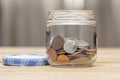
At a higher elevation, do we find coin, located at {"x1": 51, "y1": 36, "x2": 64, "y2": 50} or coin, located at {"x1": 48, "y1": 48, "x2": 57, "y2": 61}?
coin, located at {"x1": 51, "y1": 36, "x2": 64, "y2": 50}

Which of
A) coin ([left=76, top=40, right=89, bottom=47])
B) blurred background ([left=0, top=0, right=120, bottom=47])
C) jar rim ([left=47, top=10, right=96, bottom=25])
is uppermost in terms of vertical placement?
jar rim ([left=47, top=10, right=96, bottom=25])

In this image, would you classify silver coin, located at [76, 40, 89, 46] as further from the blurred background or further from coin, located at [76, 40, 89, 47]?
the blurred background

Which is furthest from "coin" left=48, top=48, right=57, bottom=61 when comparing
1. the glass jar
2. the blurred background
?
the blurred background

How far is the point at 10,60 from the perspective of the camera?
767 millimetres

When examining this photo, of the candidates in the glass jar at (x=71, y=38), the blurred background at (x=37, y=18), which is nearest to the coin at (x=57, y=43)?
the glass jar at (x=71, y=38)

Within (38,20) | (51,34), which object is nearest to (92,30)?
(51,34)

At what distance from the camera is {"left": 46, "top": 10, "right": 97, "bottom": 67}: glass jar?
73 centimetres

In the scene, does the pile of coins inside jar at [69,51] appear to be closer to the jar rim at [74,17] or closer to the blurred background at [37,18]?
the jar rim at [74,17]

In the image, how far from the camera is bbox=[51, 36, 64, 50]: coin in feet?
2.38

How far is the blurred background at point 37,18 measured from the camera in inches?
94.9

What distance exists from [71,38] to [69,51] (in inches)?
1.6

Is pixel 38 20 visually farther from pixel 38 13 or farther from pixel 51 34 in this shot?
pixel 51 34

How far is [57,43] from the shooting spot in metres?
0.73

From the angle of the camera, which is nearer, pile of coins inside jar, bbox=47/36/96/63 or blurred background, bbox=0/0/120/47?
pile of coins inside jar, bbox=47/36/96/63
